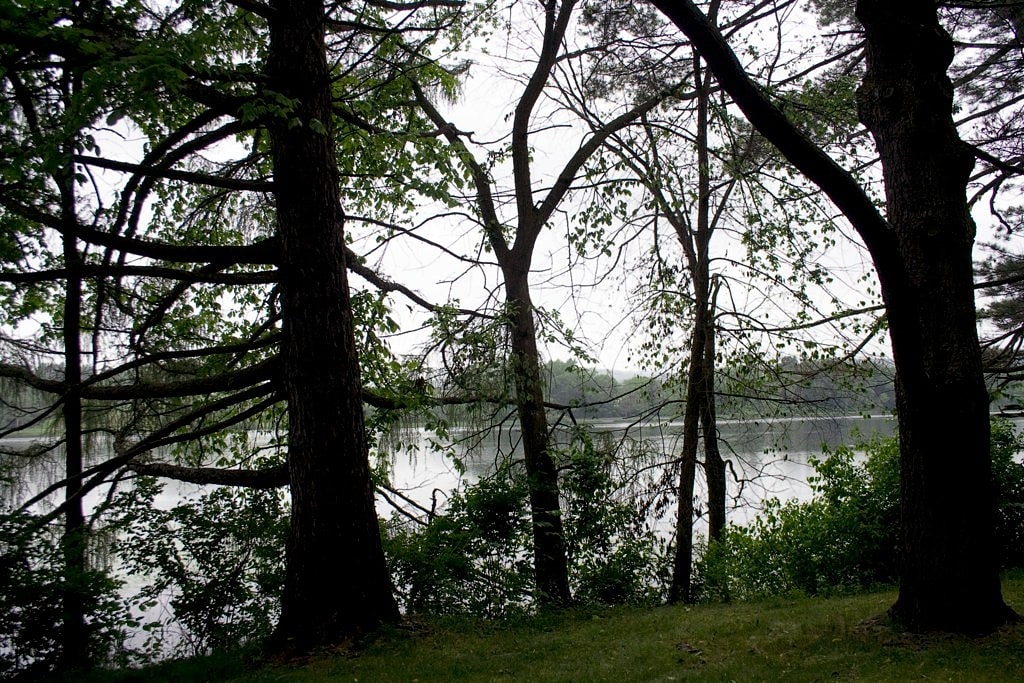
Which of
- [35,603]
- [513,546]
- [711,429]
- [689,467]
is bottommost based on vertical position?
[513,546]

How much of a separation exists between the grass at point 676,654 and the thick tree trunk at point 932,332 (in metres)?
0.38

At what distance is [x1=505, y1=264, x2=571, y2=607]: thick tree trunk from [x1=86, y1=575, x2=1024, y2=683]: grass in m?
1.95

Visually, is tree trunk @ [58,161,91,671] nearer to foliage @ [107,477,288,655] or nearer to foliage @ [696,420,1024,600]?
foliage @ [107,477,288,655]

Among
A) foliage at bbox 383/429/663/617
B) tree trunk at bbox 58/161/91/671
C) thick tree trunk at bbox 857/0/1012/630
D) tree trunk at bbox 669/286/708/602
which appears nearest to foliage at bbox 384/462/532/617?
foliage at bbox 383/429/663/617

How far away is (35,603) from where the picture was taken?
18.5 feet

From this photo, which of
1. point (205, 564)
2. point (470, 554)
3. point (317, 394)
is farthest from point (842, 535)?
point (205, 564)

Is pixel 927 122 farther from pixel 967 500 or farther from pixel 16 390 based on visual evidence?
pixel 16 390

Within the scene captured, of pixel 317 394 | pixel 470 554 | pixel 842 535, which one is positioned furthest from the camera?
pixel 842 535

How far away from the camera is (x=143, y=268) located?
17.5 ft

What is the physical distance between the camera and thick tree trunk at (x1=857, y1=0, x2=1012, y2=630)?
4.82 m

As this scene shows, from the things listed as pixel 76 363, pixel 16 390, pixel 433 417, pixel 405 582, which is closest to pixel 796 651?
pixel 405 582

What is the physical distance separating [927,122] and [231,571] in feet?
24.1

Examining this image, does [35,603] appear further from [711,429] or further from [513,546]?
[711,429]

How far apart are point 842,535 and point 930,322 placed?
14.5ft
